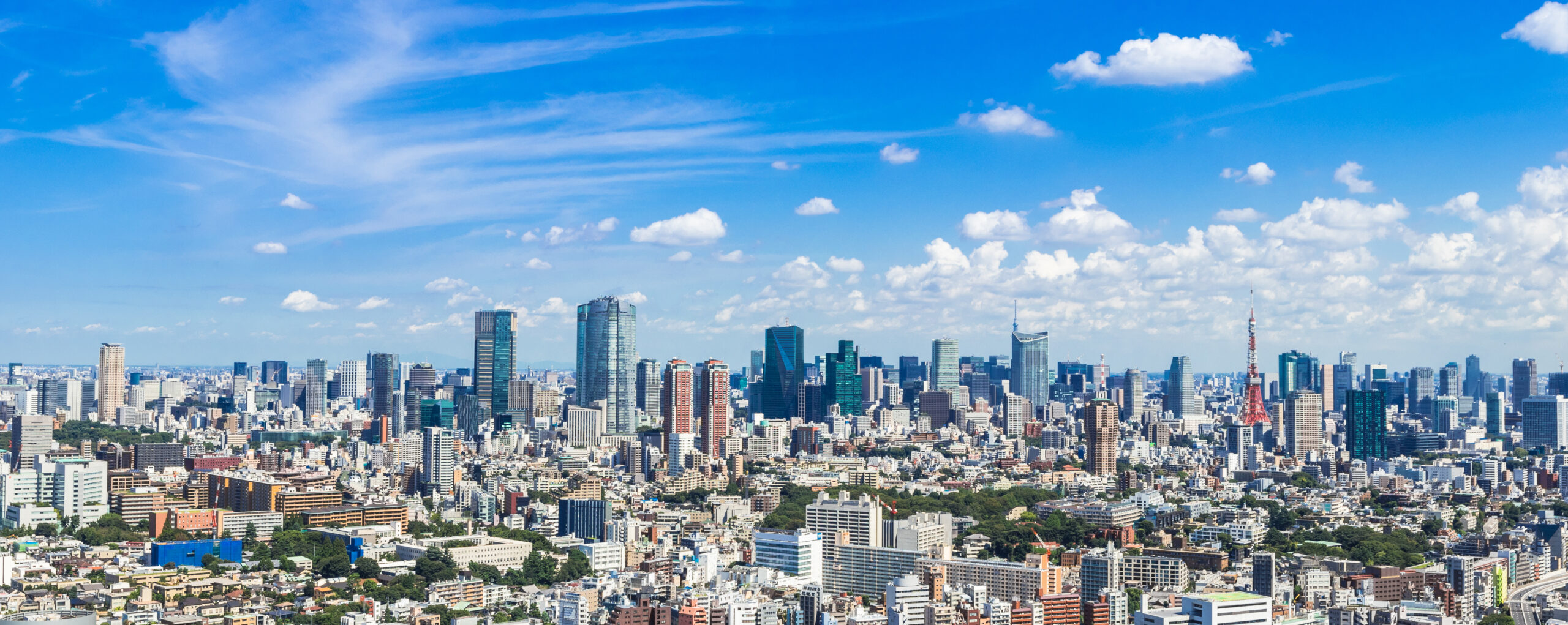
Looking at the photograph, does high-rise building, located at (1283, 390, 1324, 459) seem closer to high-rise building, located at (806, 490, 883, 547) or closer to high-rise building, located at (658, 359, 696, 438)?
high-rise building, located at (658, 359, 696, 438)

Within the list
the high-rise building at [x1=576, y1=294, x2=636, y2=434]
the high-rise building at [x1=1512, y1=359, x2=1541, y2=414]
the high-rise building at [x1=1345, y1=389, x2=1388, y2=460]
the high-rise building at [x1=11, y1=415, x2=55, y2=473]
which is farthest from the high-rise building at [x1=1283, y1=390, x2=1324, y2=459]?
the high-rise building at [x1=11, y1=415, x2=55, y2=473]

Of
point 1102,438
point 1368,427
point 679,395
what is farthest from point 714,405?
point 1368,427

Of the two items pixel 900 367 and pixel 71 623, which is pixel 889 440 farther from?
pixel 71 623

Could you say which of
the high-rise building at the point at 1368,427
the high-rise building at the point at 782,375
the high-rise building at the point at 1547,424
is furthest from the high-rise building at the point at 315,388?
the high-rise building at the point at 1547,424

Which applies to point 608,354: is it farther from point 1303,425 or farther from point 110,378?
point 1303,425

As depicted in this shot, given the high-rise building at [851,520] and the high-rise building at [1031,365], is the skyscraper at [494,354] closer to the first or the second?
the high-rise building at [1031,365]

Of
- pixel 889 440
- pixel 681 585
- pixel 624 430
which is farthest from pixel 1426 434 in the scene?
pixel 681 585
